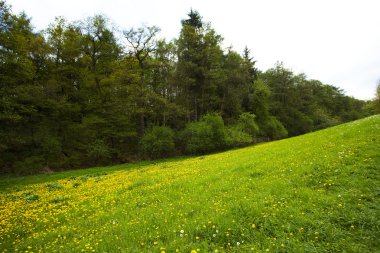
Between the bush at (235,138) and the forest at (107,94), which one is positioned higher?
the forest at (107,94)

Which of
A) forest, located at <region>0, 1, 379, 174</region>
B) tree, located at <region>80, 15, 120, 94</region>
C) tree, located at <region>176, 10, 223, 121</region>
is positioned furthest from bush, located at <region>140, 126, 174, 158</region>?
tree, located at <region>80, 15, 120, 94</region>

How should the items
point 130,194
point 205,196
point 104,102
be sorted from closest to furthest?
point 205,196 < point 130,194 < point 104,102

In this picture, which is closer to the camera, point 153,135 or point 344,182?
point 344,182

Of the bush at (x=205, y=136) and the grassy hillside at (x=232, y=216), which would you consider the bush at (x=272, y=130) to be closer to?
the bush at (x=205, y=136)

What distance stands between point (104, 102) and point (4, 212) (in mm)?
30591

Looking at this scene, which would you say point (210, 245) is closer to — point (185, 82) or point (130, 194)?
point (130, 194)

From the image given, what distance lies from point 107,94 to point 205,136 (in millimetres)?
20776

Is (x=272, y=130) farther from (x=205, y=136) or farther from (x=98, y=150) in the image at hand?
(x=98, y=150)

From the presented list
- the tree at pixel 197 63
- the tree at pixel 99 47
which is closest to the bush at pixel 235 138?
the tree at pixel 197 63

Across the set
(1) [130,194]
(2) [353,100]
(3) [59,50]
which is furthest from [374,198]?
(2) [353,100]

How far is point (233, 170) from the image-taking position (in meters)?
10.9

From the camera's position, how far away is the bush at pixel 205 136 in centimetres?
3431

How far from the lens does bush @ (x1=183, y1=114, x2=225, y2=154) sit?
1351 inches

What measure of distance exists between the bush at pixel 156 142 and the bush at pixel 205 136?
3.49 m
